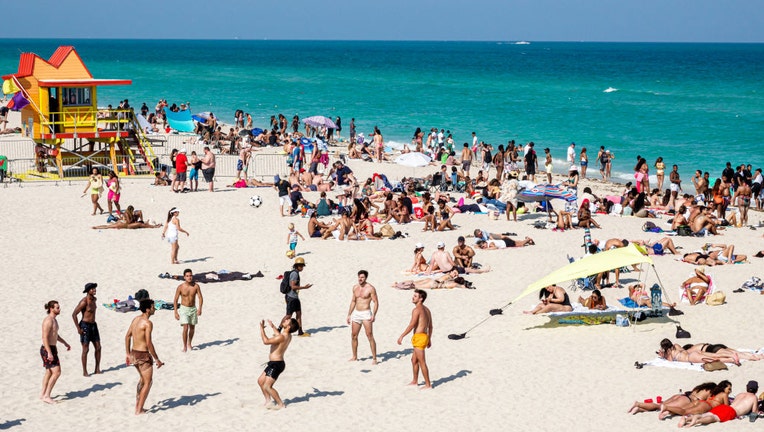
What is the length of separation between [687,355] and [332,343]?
5.18 metres

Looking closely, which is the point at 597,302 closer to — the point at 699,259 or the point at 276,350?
the point at 699,259

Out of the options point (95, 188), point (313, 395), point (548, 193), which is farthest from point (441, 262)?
point (95, 188)

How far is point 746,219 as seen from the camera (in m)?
24.6

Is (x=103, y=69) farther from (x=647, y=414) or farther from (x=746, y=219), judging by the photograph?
(x=647, y=414)

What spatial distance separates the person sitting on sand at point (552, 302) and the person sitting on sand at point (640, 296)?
3.98ft

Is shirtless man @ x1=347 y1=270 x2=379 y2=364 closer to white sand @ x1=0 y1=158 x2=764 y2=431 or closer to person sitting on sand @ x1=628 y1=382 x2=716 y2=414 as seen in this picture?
white sand @ x1=0 y1=158 x2=764 y2=431

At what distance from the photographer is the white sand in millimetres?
12031

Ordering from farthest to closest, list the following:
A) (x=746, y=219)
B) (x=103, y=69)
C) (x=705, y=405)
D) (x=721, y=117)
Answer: (x=103, y=69) < (x=721, y=117) < (x=746, y=219) < (x=705, y=405)

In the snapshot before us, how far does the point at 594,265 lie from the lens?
15734mm

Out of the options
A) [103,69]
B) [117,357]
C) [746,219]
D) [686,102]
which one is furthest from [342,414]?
[103,69]

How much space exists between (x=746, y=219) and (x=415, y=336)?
15055mm

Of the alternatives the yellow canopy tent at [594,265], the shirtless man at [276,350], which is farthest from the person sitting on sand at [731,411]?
the shirtless man at [276,350]

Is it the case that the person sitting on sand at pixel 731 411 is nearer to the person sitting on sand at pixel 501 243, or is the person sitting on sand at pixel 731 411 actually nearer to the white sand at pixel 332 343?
the white sand at pixel 332 343

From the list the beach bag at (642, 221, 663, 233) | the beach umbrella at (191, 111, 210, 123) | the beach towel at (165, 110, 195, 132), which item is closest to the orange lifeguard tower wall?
the beach towel at (165, 110, 195, 132)
